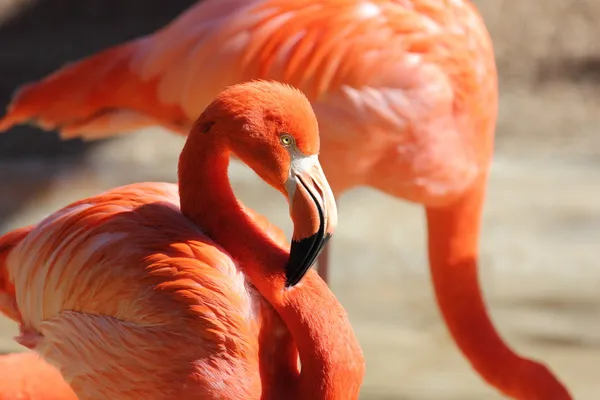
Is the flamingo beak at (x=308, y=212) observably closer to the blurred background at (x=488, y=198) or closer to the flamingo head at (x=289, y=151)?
the flamingo head at (x=289, y=151)

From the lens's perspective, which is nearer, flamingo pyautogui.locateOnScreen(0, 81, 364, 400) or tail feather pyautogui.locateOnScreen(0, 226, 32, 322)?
flamingo pyautogui.locateOnScreen(0, 81, 364, 400)

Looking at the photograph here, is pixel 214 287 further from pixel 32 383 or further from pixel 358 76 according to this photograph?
pixel 358 76

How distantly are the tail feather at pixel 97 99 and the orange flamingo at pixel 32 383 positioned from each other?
2.70 feet

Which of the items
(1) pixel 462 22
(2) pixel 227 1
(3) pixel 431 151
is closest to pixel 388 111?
(3) pixel 431 151

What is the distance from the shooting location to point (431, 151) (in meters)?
2.56

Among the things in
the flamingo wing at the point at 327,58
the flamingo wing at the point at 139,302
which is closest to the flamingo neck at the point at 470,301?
the flamingo wing at the point at 327,58

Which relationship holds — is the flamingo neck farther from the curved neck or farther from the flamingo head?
the flamingo head

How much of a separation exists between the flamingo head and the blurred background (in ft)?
5.18

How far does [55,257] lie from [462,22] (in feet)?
4.25

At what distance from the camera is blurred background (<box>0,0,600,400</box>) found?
3398 millimetres

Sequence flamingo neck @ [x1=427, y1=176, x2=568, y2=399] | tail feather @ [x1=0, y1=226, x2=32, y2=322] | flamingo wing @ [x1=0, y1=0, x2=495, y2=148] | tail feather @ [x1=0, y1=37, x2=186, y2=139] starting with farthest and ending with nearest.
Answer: tail feather @ [x1=0, y1=37, x2=186, y2=139] → flamingo wing @ [x1=0, y1=0, x2=495, y2=148] → flamingo neck @ [x1=427, y1=176, x2=568, y2=399] → tail feather @ [x1=0, y1=226, x2=32, y2=322]

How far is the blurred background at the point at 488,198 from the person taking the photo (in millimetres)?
3398

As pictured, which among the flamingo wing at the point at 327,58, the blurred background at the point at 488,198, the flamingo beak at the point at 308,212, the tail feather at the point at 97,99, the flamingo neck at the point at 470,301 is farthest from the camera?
the blurred background at the point at 488,198

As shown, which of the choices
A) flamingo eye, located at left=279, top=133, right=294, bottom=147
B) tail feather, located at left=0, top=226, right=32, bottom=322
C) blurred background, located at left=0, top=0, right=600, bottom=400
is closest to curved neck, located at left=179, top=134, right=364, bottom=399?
flamingo eye, located at left=279, top=133, right=294, bottom=147
